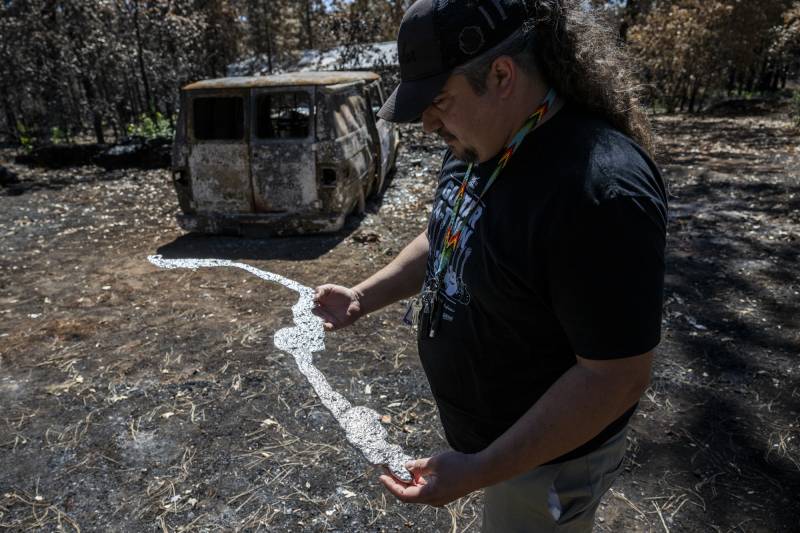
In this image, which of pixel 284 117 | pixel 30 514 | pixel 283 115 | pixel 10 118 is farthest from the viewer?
pixel 10 118

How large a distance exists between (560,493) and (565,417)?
0.42 m

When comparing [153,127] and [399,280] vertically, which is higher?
[399,280]

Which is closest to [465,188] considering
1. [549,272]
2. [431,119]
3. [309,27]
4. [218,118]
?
[431,119]

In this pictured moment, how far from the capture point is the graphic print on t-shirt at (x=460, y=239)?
4.48 ft

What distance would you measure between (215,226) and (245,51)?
58.7 ft

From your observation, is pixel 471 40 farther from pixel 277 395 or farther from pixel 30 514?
pixel 30 514

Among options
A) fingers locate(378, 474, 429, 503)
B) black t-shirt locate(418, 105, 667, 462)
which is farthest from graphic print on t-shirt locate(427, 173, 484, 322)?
fingers locate(378, 474, 429, 503)

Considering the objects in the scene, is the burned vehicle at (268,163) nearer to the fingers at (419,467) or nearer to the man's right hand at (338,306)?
the man's right hand at (338,306)

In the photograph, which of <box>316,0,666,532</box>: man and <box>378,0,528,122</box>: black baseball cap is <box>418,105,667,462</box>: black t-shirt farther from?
<box>378,0,528,122</box>: black baseball cap

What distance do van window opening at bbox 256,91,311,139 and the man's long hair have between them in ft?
20.0

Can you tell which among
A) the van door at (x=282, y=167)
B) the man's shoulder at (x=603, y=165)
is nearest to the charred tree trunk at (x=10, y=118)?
the van door at (x=282, y=167)

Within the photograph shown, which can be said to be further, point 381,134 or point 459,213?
point 381,134

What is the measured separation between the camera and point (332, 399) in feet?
11.9

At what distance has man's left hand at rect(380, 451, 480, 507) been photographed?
121 centimetres
